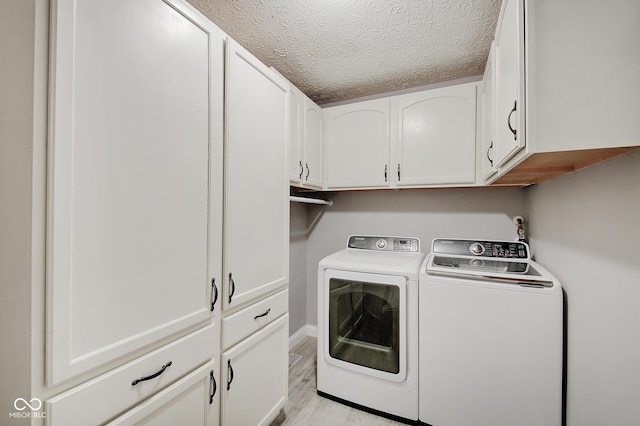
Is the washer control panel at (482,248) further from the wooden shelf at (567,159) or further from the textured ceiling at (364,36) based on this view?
the textured ceiling at (364,36)

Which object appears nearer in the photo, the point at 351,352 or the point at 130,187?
the point at 130,187

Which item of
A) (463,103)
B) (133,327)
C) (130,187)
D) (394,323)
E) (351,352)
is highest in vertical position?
(463,103)

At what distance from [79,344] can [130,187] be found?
1.44 ft

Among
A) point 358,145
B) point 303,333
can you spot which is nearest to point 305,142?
point 358,145

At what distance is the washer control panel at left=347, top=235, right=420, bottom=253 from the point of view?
7.39 feet

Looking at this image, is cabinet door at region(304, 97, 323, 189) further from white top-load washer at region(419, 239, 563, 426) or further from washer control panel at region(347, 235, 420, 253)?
white top-load washer at region(419, 239, 563, 426)

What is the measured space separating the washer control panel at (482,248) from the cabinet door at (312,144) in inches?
44.4

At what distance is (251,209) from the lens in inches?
51.9

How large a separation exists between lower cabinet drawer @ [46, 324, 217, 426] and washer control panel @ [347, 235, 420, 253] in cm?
156

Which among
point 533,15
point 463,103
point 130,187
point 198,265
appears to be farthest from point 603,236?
point 130,187

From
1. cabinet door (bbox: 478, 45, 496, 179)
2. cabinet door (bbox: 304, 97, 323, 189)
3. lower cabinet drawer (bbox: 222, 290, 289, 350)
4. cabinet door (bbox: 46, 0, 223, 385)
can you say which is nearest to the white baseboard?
lower cabinet drawer (bbox: 222, 290, 289, 350)

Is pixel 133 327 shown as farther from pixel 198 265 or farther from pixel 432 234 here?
pixel 432 234

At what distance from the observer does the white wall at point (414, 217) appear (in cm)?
223

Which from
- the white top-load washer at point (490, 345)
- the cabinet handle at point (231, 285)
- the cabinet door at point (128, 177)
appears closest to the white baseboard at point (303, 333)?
the white top-load washer at point (490, 345)
